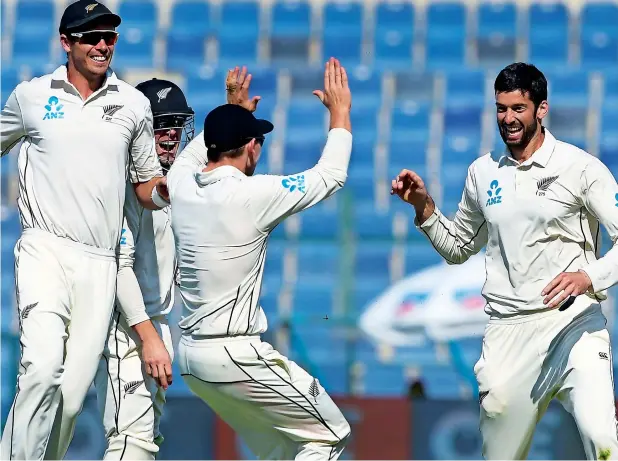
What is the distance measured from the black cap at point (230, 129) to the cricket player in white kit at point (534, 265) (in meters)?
0.76

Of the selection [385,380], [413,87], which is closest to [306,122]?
[413,87]

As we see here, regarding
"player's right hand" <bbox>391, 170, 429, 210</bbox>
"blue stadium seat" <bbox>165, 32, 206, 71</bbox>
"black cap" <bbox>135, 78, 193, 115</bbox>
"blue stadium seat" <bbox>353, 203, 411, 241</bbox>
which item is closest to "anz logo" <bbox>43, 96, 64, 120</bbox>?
"black cap" <bbox>135, 78, 193, 115</bbox>

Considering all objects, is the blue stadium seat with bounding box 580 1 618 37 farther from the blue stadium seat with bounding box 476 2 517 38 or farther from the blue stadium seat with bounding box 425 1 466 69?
the blue stadium seat with bounding box 425 1 466 69

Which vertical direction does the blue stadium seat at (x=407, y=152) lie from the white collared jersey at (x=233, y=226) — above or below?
above

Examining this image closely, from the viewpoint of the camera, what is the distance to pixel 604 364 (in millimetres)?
5059

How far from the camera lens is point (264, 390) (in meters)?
4.99

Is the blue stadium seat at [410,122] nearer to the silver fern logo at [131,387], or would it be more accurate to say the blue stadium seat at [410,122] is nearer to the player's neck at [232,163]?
the silver fern logo at [131,387]

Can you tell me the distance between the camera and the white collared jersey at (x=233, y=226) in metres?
4.95

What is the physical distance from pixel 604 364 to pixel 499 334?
19.0 inches

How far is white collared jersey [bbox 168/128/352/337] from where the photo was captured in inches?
195

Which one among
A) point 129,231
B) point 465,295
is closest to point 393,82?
point 465,295

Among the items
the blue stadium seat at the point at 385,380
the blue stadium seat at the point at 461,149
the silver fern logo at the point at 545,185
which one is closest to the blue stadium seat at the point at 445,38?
the blue stadium seat at the point at 461,149

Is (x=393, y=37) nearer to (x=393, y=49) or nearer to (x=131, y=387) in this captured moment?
(x=393, y=49)

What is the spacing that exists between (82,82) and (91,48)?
15 centimetres
